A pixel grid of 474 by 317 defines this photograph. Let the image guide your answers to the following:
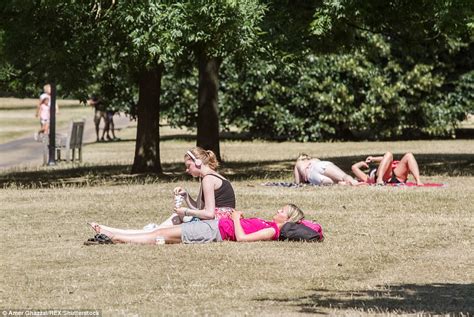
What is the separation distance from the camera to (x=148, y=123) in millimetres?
24766

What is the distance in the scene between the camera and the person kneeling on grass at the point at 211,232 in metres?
12.9

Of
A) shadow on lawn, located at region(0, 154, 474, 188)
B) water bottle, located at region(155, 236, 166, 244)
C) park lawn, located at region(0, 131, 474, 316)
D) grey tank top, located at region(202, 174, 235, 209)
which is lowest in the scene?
shadow on lawn, located at region(0, 154, 474, 188)

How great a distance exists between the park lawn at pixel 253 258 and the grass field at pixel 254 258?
0.05 feet

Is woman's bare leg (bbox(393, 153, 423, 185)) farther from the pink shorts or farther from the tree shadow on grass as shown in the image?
the tree shadow on grass

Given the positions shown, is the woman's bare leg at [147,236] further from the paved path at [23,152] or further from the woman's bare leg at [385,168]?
the paved path at [23,152]

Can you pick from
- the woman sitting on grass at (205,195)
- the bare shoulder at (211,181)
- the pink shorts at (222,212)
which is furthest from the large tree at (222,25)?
the pink shorts at (222,212)

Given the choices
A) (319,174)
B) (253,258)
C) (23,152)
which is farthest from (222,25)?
(23,152)

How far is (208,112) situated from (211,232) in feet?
49.1

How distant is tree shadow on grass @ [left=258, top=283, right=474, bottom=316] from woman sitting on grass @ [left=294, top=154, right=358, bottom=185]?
10.2 m

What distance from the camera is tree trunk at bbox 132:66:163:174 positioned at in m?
24.5

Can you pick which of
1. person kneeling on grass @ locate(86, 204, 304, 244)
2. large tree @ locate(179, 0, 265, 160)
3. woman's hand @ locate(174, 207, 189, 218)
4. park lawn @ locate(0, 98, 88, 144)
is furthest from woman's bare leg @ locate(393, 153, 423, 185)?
park lawn @ locate(0, 98, 88, 144)

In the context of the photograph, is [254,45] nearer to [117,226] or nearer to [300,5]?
[300,5]

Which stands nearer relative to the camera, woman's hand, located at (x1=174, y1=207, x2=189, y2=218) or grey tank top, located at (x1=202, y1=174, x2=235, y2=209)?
woman's hand, located at (x1=174, y1=207, x2=189, y2=218)

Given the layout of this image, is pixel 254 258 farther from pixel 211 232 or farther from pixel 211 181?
pixel 211 181
